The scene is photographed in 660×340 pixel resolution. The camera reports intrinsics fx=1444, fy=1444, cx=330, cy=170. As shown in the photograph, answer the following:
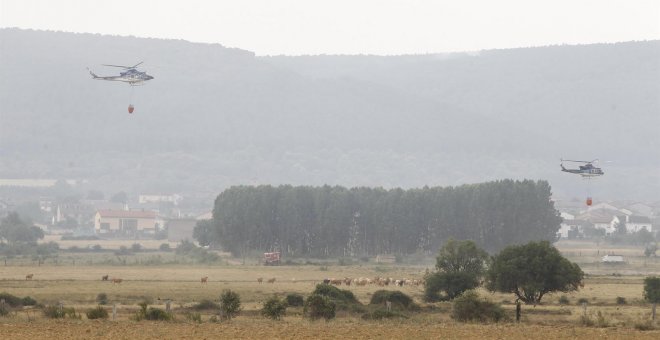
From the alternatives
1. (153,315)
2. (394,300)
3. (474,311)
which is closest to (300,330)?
(153,315)

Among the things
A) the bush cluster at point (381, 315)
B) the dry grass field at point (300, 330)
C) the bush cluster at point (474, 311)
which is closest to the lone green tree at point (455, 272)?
the bush cluster at point (381, 315)

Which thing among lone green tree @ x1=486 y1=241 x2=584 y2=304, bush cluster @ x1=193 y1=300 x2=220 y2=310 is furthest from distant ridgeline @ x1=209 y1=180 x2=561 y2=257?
bush cluster @ x1=193 y1=300 x2=220 y2=310

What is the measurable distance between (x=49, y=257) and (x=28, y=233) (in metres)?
40.1

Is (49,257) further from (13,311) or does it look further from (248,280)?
(13,311)

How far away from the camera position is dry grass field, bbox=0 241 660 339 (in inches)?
2088

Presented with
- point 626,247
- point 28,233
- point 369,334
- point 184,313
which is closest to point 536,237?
point 626,247

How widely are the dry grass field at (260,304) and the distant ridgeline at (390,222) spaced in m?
13.9

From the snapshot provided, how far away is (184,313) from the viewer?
65.6m

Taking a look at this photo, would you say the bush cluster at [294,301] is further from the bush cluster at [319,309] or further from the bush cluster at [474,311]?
the bush cluster at [474,311]

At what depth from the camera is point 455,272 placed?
3098 inches

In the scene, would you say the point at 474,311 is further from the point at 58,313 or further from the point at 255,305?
the point at 58,313

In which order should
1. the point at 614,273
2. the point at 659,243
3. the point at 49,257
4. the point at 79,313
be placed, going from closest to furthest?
the point at 79,313, the point at 614,273, the point at 49,257, the point at 659,243

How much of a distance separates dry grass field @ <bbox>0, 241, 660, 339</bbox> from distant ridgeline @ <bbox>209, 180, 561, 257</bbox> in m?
13.9

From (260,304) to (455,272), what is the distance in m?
11.5
